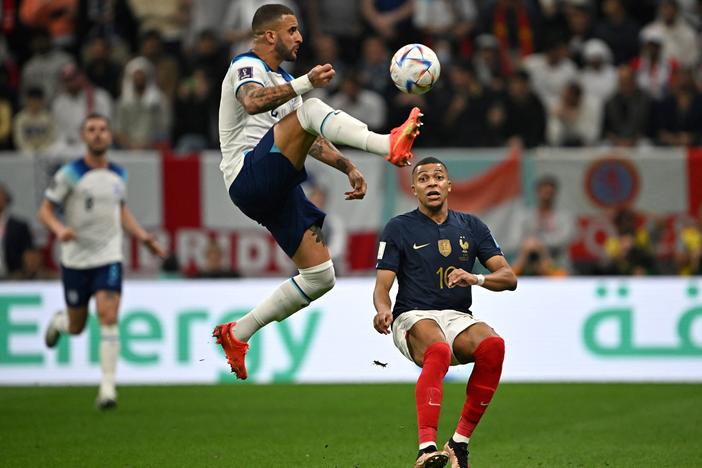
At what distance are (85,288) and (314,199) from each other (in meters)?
3.92

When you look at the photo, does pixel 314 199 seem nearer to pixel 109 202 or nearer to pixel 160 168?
pixel 160 168

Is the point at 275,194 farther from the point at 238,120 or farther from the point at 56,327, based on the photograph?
the point at 56,327

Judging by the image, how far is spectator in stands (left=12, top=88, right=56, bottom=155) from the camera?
17.9 meters

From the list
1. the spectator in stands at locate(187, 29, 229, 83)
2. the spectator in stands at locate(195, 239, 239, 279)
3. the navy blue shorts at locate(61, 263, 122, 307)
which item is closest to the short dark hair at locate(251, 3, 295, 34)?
the navy blue shorts at locate(61, 263, 122, 307)

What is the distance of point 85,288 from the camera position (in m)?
12.2

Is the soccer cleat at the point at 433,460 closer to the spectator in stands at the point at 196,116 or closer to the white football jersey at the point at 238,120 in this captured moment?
the white football jersey at the point at 238,120

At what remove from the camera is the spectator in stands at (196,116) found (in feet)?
58.8

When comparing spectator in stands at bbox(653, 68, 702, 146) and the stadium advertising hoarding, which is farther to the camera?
spectator in stands at bbox(653, 68, 702, 146)

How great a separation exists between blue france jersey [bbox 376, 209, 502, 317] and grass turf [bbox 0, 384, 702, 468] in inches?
45.1

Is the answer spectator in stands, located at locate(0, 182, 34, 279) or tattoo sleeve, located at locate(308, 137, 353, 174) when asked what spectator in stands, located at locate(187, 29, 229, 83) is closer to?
spectator in stands, located at locate(0, 182, 34, 279)

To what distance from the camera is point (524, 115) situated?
17375mm

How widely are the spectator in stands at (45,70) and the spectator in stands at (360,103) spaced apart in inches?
170

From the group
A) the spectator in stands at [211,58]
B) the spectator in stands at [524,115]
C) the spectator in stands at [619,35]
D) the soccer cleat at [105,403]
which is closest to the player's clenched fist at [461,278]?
the soccer cleat at [105,403]


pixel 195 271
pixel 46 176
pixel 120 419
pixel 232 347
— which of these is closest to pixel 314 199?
pixel 195 271
